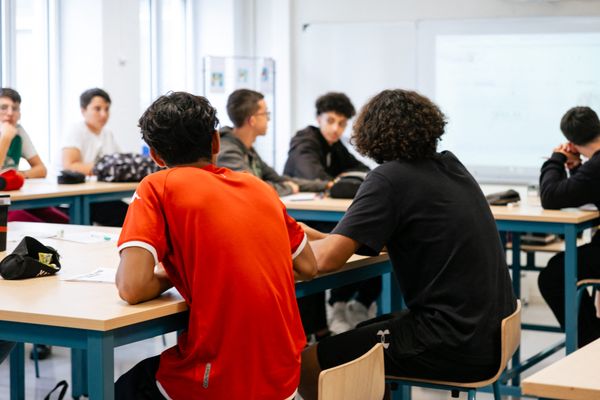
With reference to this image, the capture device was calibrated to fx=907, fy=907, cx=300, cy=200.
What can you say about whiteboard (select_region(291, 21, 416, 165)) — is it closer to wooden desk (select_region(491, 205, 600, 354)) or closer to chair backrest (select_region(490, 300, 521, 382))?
wooden desk (select_region(491, 205, 600, 354))

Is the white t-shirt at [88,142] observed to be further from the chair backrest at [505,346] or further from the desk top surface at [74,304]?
the chair backrest at [505,346]

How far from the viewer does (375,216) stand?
7.87 feet

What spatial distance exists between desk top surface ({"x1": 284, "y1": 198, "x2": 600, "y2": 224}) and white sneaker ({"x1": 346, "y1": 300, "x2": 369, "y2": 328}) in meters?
0.65

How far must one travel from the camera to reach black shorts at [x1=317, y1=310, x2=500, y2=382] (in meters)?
2.41

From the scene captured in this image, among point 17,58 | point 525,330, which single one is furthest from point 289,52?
point 525,330

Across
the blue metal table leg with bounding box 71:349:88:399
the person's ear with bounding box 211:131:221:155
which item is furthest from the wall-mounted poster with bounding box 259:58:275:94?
the person's ear with bounding box 211:131:221:155

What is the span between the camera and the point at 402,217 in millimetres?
2412

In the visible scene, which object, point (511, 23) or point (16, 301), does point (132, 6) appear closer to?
point (511, 23)

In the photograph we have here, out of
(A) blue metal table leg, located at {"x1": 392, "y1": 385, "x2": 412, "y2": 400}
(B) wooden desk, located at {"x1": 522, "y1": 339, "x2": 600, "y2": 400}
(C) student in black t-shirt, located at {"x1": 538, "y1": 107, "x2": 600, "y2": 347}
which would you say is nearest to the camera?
(B) wooden desk, located at {"x1": 522, "y1": 339, "x2": 600, "y2": 400}

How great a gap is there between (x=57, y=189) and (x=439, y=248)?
8.90 ft

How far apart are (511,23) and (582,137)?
11.0ft

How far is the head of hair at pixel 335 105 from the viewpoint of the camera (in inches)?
214

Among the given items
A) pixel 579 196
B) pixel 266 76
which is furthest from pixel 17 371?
pixel 266 76

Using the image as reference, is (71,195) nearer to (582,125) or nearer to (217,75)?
(582,125)
